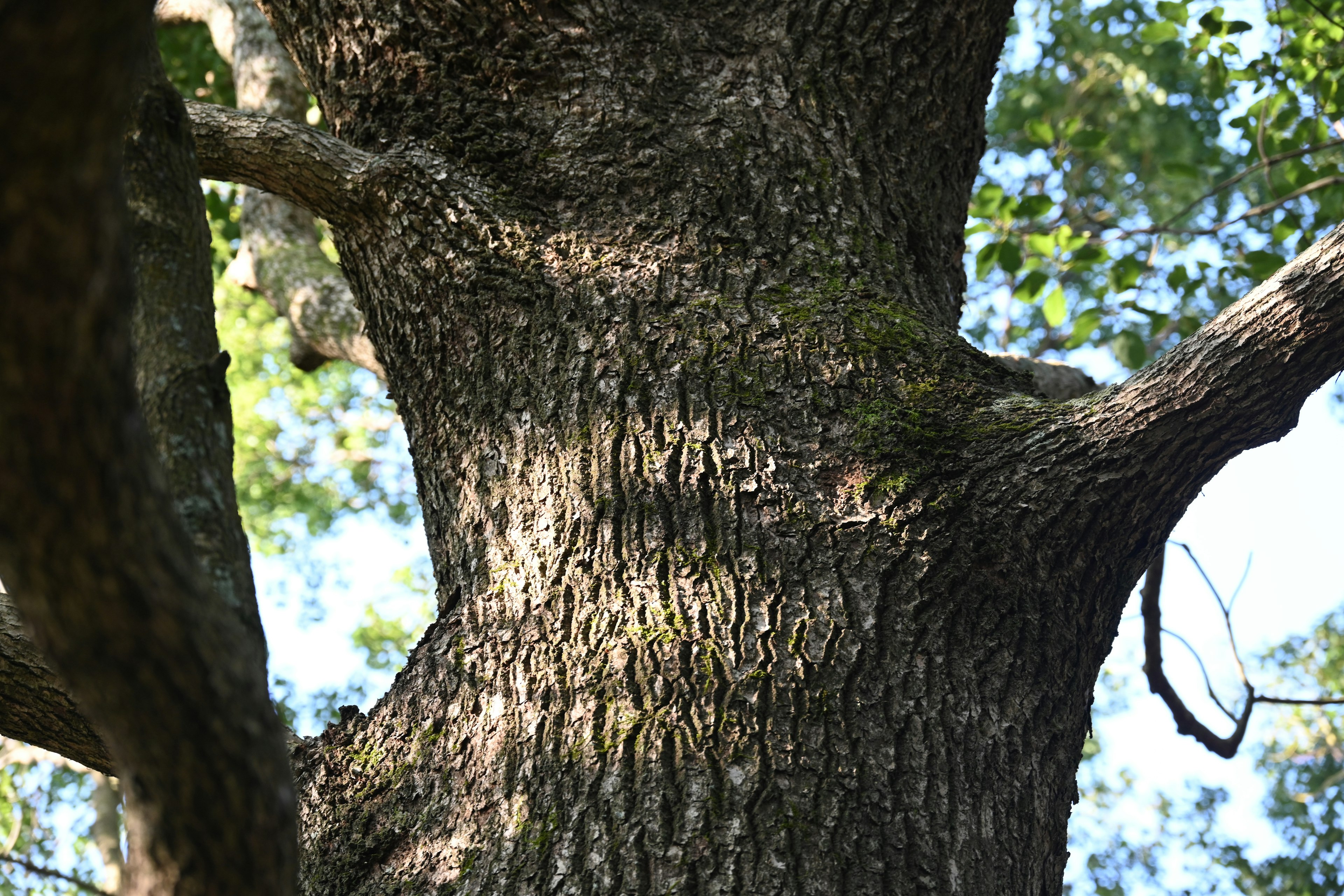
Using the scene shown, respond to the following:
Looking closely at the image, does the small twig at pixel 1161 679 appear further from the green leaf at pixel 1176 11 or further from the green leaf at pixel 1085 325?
the green leaf at pixel 1176 11

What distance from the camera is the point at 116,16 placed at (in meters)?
0.73

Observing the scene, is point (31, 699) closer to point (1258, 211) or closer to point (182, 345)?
point (182, 345)

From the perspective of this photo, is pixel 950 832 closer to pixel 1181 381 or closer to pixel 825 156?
pixel 1181 381

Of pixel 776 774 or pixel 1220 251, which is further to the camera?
pixel 1220 251

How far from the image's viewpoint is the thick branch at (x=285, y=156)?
203 centimetres

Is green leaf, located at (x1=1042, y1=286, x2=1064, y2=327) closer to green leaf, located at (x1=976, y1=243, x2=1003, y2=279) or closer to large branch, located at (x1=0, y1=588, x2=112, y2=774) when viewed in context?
green leaf, located at (x1=976, y1=243, x2=1003, y2=279)

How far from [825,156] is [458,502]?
44.8 inches

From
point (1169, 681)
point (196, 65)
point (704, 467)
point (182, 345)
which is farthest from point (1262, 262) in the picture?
point (196, 65)

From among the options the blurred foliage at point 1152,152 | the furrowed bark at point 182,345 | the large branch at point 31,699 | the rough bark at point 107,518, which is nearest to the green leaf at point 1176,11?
the blurred foliage at point 1152,152

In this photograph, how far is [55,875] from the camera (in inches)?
44.6

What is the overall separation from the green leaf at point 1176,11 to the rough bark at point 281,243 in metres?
3.37

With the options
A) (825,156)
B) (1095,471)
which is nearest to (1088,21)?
(825,156)

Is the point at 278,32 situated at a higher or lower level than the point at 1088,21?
lower

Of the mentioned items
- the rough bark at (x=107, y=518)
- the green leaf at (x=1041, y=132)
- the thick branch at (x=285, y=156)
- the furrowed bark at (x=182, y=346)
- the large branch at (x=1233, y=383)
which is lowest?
the rough bark at (x=107, y=518)
